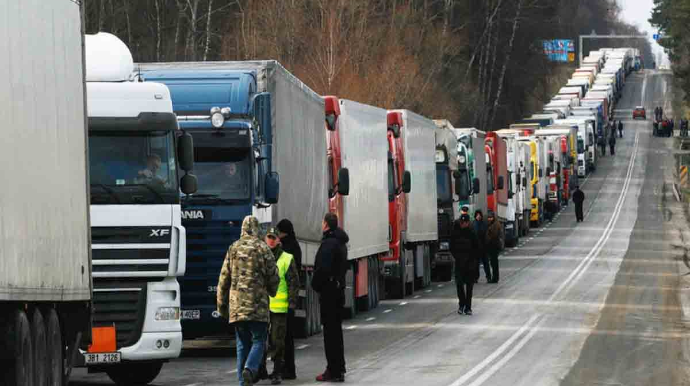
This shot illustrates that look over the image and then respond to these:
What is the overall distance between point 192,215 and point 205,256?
520mm

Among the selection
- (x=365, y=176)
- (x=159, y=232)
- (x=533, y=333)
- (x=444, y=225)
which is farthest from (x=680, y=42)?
(x=159, y=232)

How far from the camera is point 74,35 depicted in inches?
530

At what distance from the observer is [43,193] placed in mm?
12125

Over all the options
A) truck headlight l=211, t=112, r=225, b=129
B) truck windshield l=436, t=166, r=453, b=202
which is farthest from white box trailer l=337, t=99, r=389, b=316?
truck windshield l=436, t=166, r=453, b=202

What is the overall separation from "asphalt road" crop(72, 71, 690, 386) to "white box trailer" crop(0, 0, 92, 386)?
166 inches

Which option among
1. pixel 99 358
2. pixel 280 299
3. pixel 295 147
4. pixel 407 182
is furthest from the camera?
pixel 407 182

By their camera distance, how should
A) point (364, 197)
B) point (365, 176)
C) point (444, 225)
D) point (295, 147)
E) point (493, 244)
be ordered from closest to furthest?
point (295, 147)
point (364, 197)
point (365, 176)
point (493, 244)
point (444, 225)

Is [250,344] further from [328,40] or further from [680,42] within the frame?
[680,42]

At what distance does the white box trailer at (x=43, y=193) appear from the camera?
1111 centimetres

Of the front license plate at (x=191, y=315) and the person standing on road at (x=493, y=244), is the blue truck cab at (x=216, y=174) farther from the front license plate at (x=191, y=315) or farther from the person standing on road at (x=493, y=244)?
the person standing on road at (x=493, y=244)

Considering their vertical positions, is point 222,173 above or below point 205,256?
above

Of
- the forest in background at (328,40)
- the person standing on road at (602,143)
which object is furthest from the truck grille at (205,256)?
the person standing on road at (602,143)

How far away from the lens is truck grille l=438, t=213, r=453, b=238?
40.2 metres

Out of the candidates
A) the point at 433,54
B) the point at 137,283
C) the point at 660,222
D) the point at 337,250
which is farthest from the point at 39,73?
the point at 433,54
